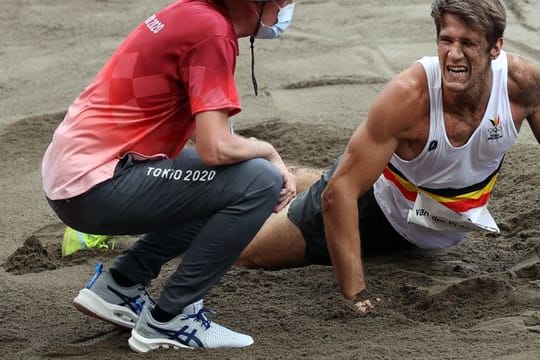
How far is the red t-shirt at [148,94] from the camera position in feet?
12.0

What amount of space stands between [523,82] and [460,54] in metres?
0.41

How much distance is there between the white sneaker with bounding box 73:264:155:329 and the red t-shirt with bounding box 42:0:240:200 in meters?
0.47

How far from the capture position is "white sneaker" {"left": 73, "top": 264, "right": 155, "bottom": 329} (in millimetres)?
4082

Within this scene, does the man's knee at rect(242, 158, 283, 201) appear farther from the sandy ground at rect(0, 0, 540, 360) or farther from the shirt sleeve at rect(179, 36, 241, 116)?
the sandy ground at rect(0, 0, 540, 360)

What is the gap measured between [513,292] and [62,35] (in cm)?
569

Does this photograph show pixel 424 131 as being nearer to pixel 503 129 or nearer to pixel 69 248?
pixel 503 129

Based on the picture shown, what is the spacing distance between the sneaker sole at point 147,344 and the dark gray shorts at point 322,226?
47.6 inches

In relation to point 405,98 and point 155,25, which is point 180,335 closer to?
point 155,25

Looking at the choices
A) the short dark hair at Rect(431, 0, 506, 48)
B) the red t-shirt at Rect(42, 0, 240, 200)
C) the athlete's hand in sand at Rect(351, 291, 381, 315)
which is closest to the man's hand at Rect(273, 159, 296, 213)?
the red t-shirt at Rect(42, 0, 240, 200)

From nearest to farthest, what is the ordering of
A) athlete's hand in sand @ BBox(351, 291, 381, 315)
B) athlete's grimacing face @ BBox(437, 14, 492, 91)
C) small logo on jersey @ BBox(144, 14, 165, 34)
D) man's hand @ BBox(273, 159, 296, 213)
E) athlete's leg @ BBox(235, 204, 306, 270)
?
small logo on jersey @ BBox(144, 14, 165, 34), man's hand @ BBox(273, 159, 296, 213), athlete's grimacing face @ BBox(437, 14, 492, 91), athlete's hand in sand @ BBox(351, 291, 381, 315), athlete's leg @ BBox(235, 204, 306, 270)

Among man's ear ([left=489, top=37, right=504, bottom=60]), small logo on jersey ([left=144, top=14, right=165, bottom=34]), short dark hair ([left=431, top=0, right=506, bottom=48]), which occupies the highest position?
small logo on jersey ([left=144, top=14, right=165, bottom=34])

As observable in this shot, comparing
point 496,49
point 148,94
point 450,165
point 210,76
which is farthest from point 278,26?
point 450,165

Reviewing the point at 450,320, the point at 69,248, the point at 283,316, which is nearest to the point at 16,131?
the point at 69,248

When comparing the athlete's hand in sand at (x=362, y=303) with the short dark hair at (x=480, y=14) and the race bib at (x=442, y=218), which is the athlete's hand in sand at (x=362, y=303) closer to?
the race bib at (x=442, y=218)
